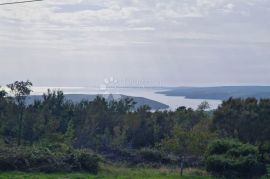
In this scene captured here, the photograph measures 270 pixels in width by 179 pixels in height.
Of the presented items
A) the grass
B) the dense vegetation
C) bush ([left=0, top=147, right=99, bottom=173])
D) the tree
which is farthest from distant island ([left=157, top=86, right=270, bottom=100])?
bush ([left=0, top=147, right=99, bottom=173])

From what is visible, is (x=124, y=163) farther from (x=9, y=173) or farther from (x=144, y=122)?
(x=144, y=122)

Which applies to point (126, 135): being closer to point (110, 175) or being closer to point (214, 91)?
point (110, 175)

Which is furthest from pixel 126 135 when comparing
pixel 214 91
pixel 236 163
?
pixel 214 91

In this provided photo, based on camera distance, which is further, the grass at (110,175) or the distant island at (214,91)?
the distant island at (214,91)

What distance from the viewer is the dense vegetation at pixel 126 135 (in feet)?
86.5

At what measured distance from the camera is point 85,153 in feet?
86.1

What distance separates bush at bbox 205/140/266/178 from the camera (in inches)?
1075

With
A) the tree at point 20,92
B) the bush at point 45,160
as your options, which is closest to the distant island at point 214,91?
the tree at point 20,92

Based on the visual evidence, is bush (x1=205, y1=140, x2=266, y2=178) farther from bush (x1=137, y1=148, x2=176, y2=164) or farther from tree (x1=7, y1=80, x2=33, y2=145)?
tree (x1=7, y1=80, x2=33, y2=145)

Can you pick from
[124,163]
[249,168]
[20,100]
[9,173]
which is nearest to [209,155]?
[249,168]

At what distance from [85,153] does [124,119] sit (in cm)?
1973

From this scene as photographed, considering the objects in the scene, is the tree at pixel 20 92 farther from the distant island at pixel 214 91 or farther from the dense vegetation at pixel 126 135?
the distant island at pixel 214 91

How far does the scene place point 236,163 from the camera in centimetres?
2716

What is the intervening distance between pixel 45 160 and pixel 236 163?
1015 cm
